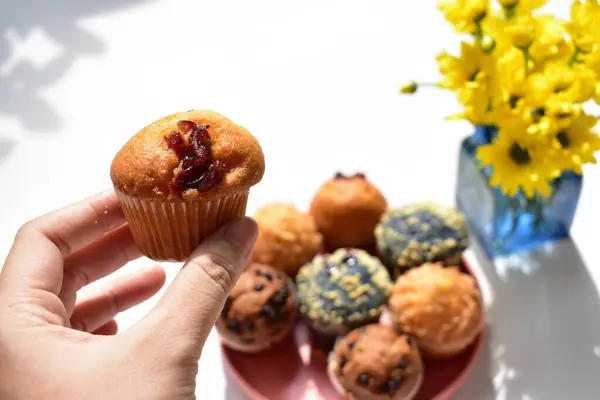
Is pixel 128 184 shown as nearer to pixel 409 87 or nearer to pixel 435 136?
pixel 409 87

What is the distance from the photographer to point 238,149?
98 centimetres

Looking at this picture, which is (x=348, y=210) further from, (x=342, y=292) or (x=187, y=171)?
(x=187, y=171)

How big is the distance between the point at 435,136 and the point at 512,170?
683 millimetres

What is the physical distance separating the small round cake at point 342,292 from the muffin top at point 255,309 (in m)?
0.05

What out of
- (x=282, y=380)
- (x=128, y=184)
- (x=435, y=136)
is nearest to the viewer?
(x=128, y=184)

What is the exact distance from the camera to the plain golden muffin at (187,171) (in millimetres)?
951

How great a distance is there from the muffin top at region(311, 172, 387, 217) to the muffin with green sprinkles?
110 mm

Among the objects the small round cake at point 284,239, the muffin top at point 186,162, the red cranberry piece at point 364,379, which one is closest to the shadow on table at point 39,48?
the small round cake at point 284,239

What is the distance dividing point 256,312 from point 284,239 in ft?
0.59

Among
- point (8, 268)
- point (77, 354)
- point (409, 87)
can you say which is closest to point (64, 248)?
point (8, 268)

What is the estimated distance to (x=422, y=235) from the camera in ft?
4.59

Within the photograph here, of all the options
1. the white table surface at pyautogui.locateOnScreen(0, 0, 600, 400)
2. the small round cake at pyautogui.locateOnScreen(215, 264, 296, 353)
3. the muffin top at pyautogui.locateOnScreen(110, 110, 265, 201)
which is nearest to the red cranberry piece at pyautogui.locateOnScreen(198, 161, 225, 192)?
the muffin top at pyautogui.locateOnScreen(110, 110, 265, 201)

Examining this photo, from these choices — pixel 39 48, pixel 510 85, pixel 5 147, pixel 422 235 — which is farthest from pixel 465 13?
pixel 39 48

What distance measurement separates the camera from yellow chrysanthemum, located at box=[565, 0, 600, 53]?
1.09 m
